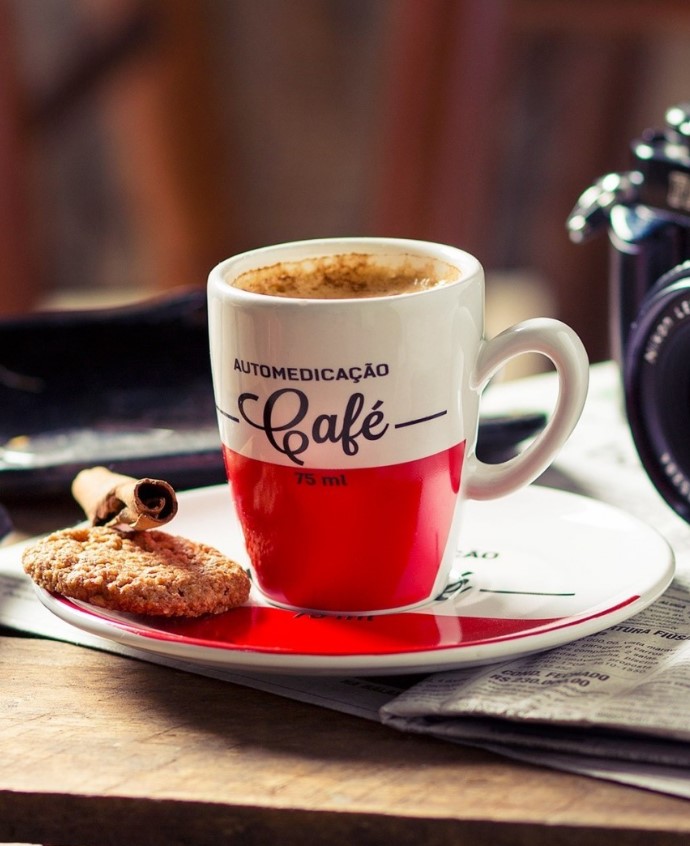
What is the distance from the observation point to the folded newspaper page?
0.43 metres

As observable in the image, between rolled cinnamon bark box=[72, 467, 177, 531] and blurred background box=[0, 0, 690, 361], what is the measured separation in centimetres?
139

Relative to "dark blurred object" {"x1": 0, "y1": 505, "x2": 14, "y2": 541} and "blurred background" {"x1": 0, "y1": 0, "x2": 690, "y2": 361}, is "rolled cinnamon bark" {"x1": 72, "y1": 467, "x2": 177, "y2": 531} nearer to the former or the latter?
"dark blurred object" {"x1": 0, "y1": 505, "x2": 14, "y2": 541}

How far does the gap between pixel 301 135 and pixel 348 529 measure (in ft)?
7.17

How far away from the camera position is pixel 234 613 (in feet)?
1.74

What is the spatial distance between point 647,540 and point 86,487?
0.29 meters

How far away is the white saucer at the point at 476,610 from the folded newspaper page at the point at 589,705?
15 mm

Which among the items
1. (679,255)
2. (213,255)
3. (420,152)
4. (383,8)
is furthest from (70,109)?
(679,255)

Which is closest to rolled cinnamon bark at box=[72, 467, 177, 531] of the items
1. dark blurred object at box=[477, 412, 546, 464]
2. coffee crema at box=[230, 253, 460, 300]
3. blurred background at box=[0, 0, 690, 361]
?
coffee crema at box=[230, 253, 460, 300]

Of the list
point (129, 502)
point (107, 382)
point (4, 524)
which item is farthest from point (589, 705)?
point (107, 382)

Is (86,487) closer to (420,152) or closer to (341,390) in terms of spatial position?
(341,390)

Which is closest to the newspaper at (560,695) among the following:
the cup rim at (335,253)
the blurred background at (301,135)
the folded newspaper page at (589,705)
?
the folded newspaper page at (589,705)

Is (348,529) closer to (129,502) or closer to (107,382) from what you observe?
(129,502)

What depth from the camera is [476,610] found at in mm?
526

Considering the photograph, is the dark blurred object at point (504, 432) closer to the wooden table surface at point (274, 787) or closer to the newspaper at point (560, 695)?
the newspaper at point (560, 695)
